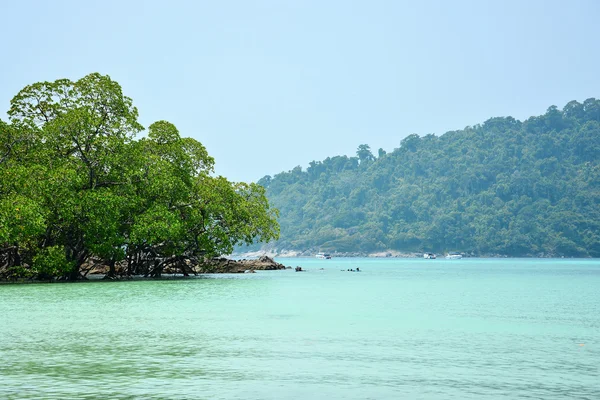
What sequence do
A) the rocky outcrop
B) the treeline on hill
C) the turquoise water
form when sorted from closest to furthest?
the turquoise water, the treeline on hill, the rocky outcrop

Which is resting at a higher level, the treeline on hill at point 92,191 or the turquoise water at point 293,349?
the treeline on hill at point 92,191

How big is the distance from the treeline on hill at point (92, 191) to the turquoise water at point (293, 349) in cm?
963

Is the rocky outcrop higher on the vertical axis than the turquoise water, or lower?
higher

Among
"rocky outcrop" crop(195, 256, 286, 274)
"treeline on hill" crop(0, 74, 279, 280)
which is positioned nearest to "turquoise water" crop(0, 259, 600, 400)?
"treeline on hill" crop(0, 74, 279, 280)

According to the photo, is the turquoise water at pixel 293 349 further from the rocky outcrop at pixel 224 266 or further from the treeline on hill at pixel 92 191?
the rocky outcrop at pixel 224 266

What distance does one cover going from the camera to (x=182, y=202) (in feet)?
192

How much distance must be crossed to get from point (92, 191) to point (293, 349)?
105 feet

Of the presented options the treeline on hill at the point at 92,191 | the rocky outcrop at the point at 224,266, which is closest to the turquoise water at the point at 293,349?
the treeline on hill at the point at 92,191

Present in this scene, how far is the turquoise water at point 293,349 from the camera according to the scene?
587 inches

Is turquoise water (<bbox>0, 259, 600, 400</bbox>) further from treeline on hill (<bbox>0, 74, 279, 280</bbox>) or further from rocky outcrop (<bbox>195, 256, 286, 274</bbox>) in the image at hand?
rocky outcrop (<bbox>195, 256, 286, 274</bbox>)

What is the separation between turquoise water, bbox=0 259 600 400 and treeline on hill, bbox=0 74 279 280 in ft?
31.6

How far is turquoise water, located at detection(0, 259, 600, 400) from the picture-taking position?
49.0 ft

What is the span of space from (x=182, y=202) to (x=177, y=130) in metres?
6.06

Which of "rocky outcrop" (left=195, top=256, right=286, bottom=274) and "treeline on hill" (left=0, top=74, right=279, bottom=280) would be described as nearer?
"treeline on hill" (left=0, top=74, right=279, bottom=280)
